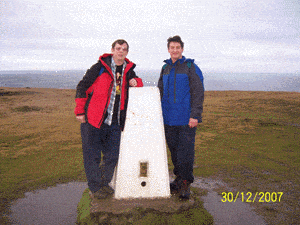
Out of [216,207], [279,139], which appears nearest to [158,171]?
[216,207]

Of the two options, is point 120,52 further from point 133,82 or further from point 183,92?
point 183,92

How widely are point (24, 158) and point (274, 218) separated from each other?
195 inches

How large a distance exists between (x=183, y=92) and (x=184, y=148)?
2.63ft

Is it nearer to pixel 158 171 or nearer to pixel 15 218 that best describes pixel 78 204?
pixel 15 218

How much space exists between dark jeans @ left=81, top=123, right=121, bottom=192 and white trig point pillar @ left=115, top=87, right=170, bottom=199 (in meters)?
0.20

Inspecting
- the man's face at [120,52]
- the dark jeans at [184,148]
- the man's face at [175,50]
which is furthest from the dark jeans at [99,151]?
the man's face at [175,50]

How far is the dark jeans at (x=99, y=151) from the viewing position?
10.6ft

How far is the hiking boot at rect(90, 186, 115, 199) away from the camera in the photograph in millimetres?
3255

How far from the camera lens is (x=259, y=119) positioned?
29.3 ft

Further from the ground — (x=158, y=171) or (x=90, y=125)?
(x=90, y=125)

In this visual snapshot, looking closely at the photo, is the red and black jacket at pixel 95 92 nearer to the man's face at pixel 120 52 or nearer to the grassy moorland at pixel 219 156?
the man's face at pixel 120 52

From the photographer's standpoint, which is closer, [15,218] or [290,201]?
[15,218]

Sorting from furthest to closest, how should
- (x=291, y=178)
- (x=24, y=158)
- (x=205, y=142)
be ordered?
(x=205, y=142) < (x=24, y=158) < (x=291, y=178)
